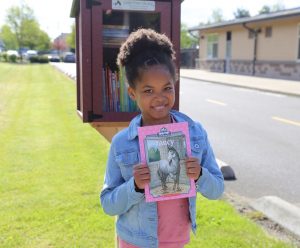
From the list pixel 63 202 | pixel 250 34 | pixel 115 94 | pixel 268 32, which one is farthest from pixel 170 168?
pixel 250 34

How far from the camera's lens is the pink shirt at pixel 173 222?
7.00ft

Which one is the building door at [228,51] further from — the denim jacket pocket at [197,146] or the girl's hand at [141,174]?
the girl's hand at [141,174]

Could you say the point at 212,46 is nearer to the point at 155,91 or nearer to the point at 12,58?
the point at 12,58

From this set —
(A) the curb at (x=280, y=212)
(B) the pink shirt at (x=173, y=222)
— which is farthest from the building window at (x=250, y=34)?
(B) the pink shirt at (x=173, y=222)

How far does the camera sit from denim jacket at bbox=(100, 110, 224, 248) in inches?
80.0

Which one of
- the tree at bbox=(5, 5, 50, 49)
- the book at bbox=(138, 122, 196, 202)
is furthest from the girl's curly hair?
the tree at bbox=(5, 5, 50, 49)

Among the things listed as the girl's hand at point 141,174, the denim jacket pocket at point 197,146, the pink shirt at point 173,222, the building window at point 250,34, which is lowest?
the pink shirt at point 173,222

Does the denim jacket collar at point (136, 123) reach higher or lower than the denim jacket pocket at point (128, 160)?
higher

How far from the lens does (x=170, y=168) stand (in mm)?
1916

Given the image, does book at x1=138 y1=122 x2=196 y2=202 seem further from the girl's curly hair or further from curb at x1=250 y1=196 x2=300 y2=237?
curb at x1=250 y1=196 x2=300 y2=237

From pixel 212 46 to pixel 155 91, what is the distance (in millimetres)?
37252

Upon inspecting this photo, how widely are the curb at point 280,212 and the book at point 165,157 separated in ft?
8.12

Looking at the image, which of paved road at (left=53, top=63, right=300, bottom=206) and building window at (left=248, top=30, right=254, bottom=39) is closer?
paved road at (left=53, top=63, right=300, bottom=206)

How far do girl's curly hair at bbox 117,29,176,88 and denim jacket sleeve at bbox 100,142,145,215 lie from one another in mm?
355
